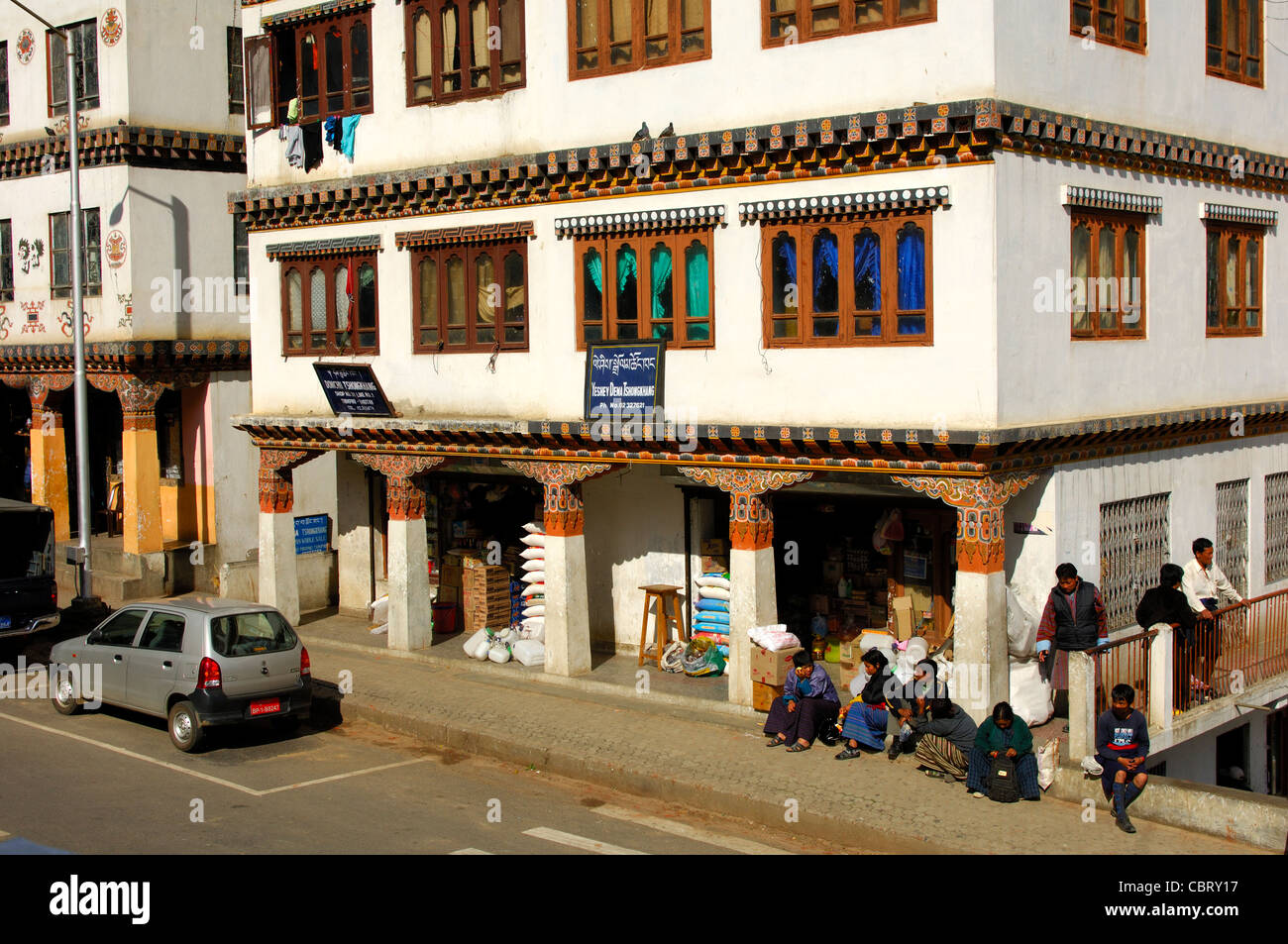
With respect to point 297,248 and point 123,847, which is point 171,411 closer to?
point 297,248

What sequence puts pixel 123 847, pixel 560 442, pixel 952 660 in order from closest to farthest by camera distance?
1. pixel 123 847
2. pixel 952 660
3. pixel 560 442

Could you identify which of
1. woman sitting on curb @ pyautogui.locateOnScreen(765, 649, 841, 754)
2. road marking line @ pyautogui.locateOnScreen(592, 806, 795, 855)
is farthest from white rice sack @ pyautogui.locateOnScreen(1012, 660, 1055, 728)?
road marking line @ pyautogui.locateOnScreen(592, 806, 795, 855)

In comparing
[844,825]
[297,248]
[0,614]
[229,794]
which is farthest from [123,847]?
[297,248]

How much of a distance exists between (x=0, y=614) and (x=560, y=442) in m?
8.97

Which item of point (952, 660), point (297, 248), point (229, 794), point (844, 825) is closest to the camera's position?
point (844, 825)

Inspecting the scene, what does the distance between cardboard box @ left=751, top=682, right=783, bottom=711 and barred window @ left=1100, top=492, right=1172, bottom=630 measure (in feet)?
13.6

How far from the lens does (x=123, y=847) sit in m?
11.8

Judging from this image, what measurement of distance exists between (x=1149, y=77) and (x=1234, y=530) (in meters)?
6.54

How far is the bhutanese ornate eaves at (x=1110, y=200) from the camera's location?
1528 centimetres

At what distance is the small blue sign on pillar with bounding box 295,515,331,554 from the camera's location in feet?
78.8

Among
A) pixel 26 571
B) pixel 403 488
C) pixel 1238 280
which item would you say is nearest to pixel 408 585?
pixel 403 488

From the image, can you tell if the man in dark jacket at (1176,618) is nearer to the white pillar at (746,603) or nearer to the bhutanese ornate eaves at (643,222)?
the white pillar at (746,603)

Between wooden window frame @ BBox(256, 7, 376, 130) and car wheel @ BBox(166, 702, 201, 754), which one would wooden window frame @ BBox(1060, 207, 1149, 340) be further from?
car wheel @ BBox(166, 702, 201, 754)

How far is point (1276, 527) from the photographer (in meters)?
20.0
